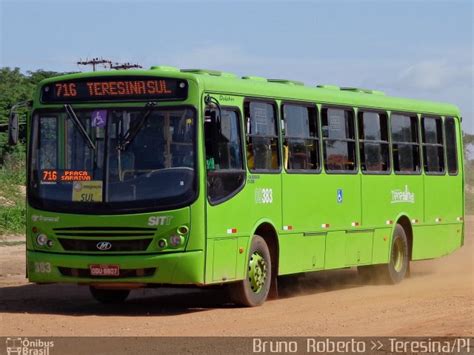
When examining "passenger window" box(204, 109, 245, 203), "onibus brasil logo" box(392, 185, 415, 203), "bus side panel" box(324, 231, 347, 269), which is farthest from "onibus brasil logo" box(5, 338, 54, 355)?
"onibus brasil logo" box(392, 185, 415, 203)

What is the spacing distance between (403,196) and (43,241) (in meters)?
7.88

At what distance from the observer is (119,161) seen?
15.8 metres

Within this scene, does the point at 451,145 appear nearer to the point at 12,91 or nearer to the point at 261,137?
the point at 261,137

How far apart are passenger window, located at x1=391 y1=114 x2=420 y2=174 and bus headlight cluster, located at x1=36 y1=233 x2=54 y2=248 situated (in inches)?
299

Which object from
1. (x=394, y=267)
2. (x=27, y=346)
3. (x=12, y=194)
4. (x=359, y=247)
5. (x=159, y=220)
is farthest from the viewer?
(x=12, y=194)

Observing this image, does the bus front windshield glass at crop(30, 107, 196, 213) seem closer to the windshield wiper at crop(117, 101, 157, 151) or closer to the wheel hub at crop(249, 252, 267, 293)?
the windshield wiper at crop(117, 101, 157, 151)

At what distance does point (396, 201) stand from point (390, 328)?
25.5ft

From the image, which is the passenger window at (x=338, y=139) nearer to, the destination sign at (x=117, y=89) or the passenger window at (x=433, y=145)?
the passenger window at (x=433, y=145)

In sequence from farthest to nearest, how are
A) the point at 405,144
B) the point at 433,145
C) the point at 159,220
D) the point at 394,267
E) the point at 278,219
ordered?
1. the point at 433,145
2. the point at 405,144
3. the point at 394,267
4. the point at 278,219
5. the point at 159,220

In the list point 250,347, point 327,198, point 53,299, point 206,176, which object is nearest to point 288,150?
point 327,198

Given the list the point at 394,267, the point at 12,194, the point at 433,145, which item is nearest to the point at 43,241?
the point at 394,267

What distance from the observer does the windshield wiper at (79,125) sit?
15977 mm

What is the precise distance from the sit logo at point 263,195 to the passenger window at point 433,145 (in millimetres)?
6348

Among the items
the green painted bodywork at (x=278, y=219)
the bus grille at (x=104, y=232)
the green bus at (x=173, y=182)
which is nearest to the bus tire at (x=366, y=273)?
the green painted bodywork at (x=278, y=219)
